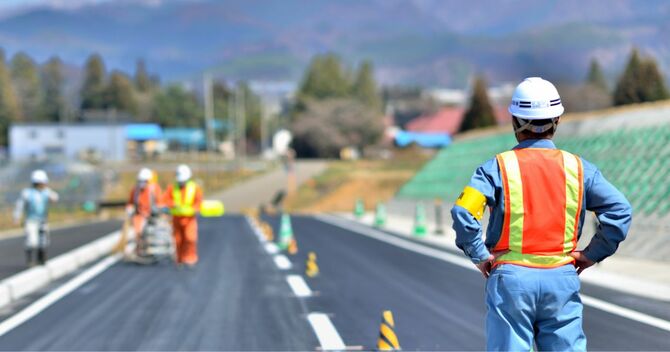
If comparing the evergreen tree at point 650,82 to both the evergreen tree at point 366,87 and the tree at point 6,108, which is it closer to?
the evergreen tree at point 366,87

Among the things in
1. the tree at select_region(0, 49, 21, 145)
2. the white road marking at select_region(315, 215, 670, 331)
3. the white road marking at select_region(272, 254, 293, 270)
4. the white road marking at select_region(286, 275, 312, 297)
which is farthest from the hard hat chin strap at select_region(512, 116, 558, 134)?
the tree at select_region(0, 49, 21, 145)

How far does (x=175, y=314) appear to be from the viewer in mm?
11203

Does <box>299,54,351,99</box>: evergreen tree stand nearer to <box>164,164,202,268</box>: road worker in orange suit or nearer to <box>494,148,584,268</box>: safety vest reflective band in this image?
<box>164,164,202,268</box>: road worker in orange suit

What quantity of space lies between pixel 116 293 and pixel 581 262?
998cm

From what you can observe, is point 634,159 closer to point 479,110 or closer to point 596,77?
point 479,110

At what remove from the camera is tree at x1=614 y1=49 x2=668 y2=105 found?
61.8 meters

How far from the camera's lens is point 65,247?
22.3 m

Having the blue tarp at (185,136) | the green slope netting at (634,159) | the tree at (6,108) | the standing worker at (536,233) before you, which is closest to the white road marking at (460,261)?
the green slope netting at (634,159)

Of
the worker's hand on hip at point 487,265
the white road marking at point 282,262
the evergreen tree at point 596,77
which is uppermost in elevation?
the evergreen tree at point 596,77

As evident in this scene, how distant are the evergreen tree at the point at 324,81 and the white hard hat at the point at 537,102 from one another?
391ft

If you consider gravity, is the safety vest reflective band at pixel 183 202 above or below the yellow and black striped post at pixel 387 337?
above

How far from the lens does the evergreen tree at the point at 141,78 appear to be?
18025cm

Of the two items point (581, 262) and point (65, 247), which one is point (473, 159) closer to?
point (65, 247)

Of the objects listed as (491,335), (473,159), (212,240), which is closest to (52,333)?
(491,335)
